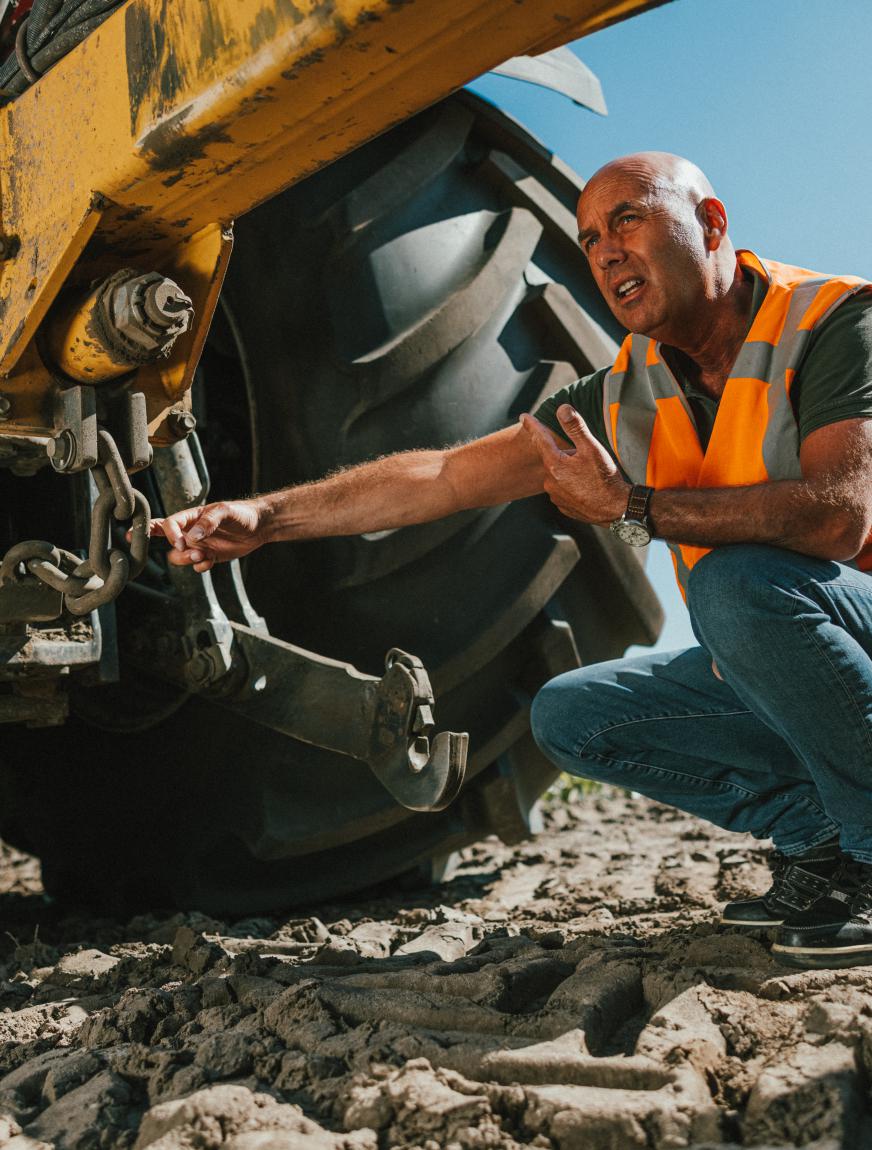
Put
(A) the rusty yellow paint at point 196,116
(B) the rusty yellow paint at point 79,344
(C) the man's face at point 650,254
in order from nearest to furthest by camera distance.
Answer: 1. (A) the rusty yellow paint at point 196,116
2. (B) the rusty yellow paint at point 79,344
3. (C) the man's face at point 650,254

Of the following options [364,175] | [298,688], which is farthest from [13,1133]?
[364,175]

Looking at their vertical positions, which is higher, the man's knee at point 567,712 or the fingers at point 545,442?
the fingers at point 545,442

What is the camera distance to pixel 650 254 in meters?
1.96

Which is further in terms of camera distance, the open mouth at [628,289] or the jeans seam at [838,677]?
the open mouth at [628,289]

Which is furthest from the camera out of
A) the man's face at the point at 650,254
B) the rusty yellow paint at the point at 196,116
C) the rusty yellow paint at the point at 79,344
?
the man's face at the point at 650,254

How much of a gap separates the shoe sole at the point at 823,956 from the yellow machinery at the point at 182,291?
1.85 ft

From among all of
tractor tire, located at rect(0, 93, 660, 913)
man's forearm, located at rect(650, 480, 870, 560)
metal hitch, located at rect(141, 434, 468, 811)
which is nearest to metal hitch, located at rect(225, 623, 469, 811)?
metal hitch, located at rect(141, 434, 468, 811)

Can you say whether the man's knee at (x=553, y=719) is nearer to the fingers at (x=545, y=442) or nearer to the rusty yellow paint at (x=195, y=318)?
the fingers at (x=545, y=442)

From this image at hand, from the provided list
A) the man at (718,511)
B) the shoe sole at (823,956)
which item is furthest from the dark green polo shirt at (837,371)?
the shoe sole at (823,956)

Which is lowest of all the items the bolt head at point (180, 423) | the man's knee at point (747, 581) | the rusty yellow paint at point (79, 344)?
the man's knee at point (747, 581)

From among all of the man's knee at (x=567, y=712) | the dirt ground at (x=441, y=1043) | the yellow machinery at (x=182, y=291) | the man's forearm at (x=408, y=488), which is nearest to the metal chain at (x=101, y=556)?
the yellow machinery at (x=182, y=291)

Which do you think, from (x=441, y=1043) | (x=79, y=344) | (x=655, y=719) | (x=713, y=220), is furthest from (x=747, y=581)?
(x=79, y=344)

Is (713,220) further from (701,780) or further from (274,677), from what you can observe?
(274,677)

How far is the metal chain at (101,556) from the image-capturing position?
166cm
